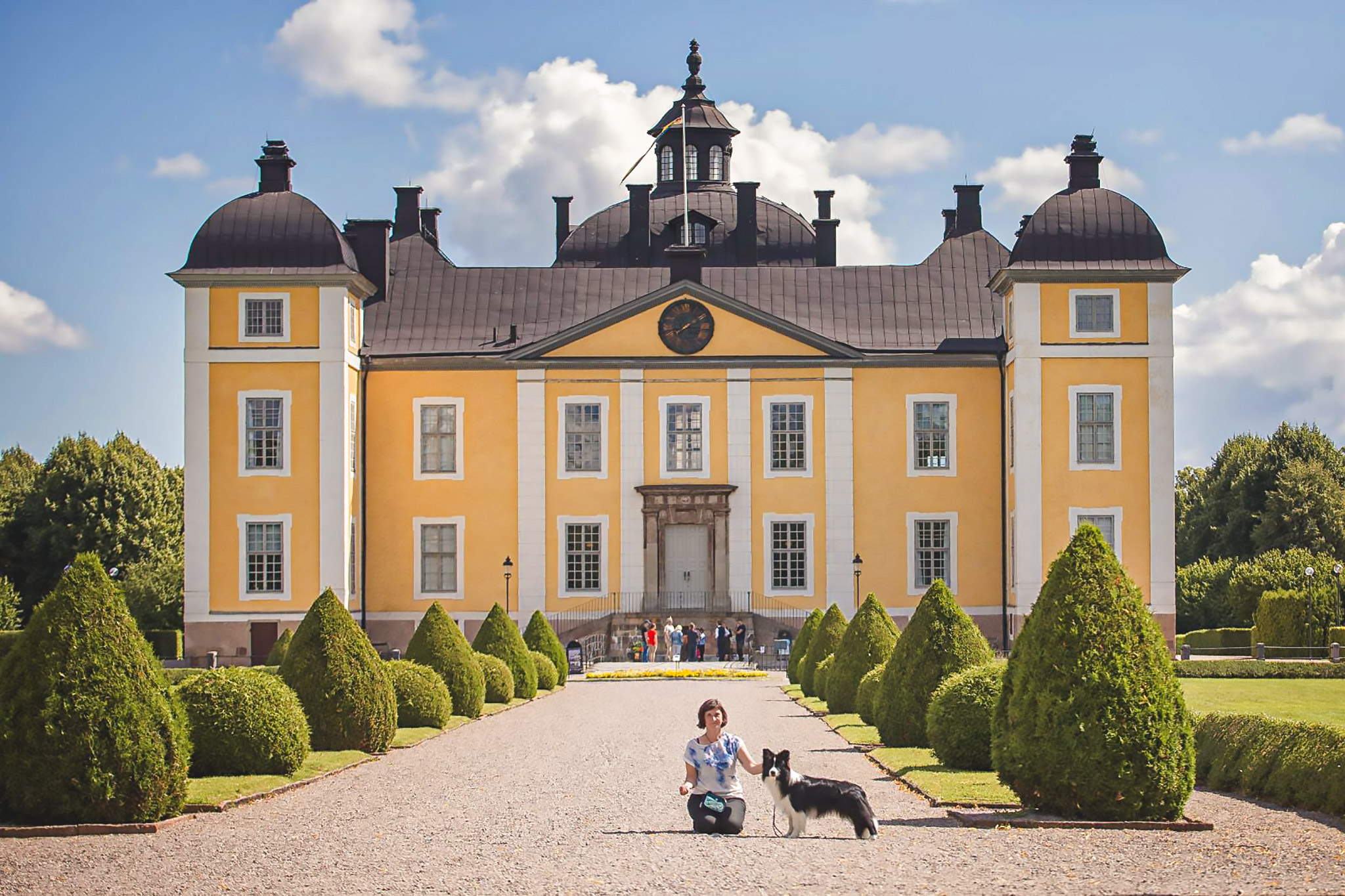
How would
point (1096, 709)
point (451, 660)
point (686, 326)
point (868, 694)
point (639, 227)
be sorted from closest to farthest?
point (1096, 709) < point (868, 694) < point (451, 660) < point (686, 326) < point (639, 227)

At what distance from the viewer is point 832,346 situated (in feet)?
141

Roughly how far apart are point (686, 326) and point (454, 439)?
621cm

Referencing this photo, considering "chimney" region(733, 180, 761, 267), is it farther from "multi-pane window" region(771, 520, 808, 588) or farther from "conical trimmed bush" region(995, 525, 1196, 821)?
"conical trimmed bush" region(995, 525, 1196, 821)

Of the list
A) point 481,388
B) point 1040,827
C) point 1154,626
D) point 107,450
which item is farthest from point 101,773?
point 107,450

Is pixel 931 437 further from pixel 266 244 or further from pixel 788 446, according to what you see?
pixel 266 244

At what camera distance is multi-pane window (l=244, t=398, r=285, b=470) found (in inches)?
1626

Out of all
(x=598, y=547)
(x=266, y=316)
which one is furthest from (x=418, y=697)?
(x=598, y=547)

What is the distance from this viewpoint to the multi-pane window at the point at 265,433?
1626 inches

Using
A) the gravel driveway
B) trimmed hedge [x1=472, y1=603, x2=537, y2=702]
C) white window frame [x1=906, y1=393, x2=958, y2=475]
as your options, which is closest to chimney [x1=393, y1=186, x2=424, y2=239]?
white window frame [x1=906, y1=393, x2=958, y2=475]

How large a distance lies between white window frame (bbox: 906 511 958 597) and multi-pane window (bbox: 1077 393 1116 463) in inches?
146

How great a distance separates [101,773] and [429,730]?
889 cm

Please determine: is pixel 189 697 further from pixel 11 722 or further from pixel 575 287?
pixel 575 287

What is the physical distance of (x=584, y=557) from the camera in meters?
43.1

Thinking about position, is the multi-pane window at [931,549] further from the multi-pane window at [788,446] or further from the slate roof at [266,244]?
the slate roof at [266,244]
